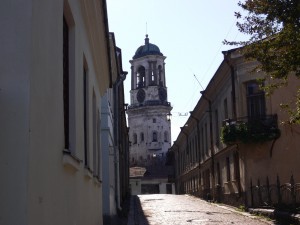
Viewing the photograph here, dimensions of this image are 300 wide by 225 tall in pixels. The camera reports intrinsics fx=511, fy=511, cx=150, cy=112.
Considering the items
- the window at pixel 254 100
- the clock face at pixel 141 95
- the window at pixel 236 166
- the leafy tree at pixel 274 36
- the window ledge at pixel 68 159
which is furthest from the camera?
the clock face at pixel 141 95

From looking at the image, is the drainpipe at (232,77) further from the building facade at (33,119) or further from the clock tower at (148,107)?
the clock tower at (148,107)

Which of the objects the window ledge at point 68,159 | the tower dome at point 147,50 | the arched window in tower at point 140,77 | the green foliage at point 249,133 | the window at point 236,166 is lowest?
the window ledge at point 68,159

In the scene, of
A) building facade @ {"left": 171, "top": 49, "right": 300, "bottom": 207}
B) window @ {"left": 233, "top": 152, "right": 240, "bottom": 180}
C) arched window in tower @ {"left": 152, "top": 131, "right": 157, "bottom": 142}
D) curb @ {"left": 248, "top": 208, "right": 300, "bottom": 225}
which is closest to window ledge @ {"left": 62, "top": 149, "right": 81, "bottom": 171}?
curb @ {"left": 248, "top": 208, "right": 300, "bottom": 225}

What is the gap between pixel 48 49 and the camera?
389 centimetres

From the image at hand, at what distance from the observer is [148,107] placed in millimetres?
78750

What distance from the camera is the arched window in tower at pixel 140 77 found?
257 feet

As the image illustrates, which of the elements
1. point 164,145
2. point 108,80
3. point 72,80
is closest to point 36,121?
point 72,80

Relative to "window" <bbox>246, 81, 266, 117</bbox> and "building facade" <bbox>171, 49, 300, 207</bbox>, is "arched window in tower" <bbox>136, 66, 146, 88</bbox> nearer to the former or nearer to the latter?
"building facade" <bbox>171, 49, 300, 207</bbox>

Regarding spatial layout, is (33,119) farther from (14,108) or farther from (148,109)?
(148,109)

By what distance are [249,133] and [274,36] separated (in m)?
12.5

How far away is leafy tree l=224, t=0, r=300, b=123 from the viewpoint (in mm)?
8477

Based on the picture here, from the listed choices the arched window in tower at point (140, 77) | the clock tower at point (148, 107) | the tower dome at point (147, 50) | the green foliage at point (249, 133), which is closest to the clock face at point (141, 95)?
the clock tower at point (148, 107)

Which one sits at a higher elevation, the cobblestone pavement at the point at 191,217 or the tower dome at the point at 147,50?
the tower dome at the point at 147,50

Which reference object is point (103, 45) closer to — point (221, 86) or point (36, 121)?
point (36, 121)
